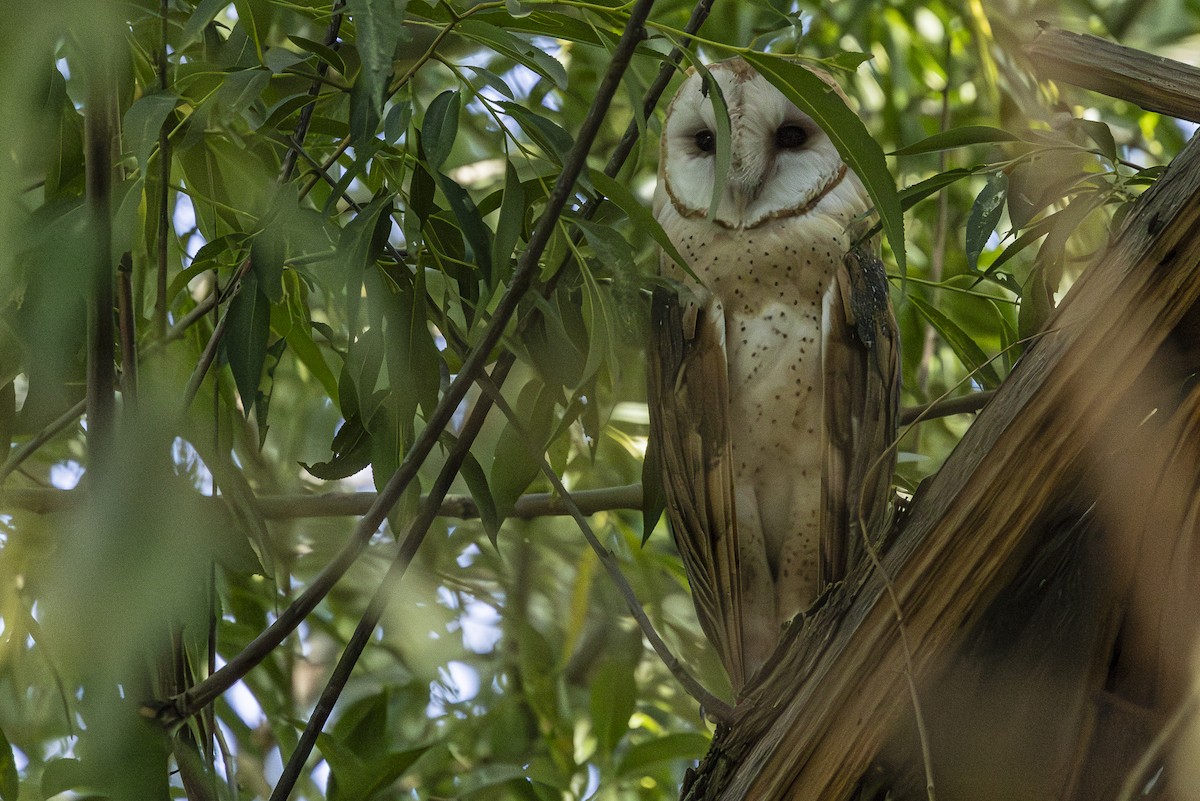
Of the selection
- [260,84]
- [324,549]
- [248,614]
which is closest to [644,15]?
[260,84]

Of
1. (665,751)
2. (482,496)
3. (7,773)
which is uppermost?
(482,496)

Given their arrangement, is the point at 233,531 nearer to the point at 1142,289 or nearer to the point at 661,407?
the point at 661,407

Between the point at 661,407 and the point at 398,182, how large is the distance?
415 millimetres

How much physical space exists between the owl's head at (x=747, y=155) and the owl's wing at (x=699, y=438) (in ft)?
0.36

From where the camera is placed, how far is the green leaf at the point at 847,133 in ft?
2.98

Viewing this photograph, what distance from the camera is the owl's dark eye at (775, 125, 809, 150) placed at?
136 cm

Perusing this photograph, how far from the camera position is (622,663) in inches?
65.2

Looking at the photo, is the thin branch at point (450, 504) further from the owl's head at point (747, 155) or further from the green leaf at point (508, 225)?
the green leaf at point (508, 225)

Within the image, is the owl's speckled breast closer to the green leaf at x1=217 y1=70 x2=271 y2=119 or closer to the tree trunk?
the tree trunk

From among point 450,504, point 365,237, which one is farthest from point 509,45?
point 450,504

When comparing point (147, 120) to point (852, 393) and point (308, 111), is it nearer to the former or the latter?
point (308, 111)

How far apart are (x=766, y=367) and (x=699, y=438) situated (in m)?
0.10

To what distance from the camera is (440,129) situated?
0.95m

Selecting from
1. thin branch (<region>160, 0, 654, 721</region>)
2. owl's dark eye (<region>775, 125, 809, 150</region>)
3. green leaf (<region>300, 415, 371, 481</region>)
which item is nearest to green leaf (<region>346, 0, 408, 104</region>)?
thin branch (<region>160, 0, 654, 721</region>)
